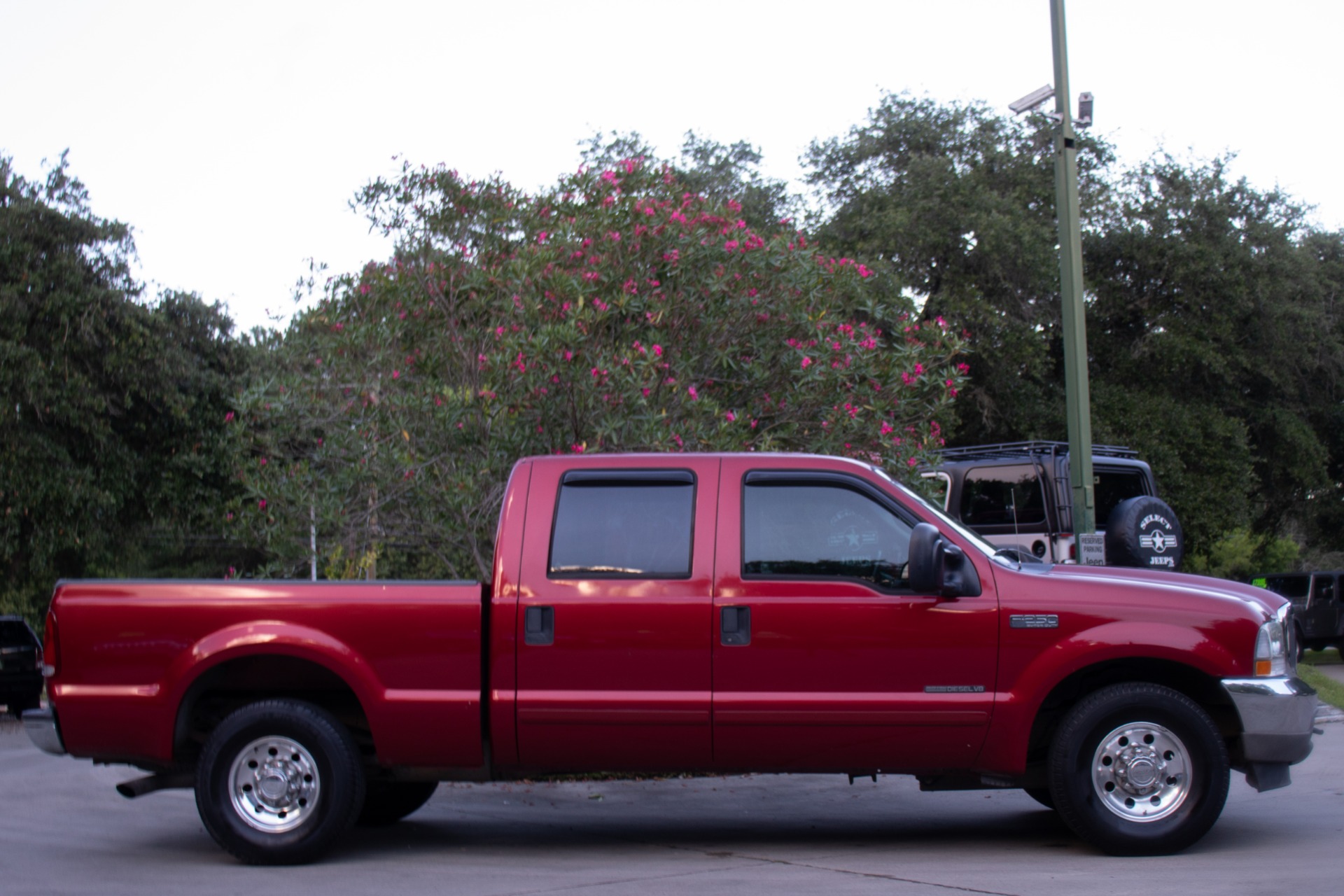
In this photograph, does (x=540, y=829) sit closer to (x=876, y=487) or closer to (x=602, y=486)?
(x=602, y=486)

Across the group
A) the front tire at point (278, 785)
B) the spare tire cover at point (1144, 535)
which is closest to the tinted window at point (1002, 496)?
the spare tire cover at point (1144, 535)

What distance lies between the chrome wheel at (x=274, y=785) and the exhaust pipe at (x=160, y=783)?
0.39 meters

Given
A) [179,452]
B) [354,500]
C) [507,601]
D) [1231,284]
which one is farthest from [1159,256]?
[507,601]

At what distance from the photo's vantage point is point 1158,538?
47.8ft

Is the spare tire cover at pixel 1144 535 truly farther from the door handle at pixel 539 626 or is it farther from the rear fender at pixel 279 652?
the rear fender at pixel 279 652

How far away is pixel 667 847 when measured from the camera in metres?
6.97

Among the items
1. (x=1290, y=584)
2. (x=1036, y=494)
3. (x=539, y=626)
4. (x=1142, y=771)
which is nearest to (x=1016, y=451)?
(x=1036, y=494)

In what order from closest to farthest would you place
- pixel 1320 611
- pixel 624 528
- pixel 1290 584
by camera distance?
pixel 624 528 < pixel 1320 611 < pixel 1290 584

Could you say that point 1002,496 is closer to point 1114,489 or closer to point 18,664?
point 1114,489

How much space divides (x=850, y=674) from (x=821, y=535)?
2.31 feet

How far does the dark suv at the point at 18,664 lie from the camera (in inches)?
567

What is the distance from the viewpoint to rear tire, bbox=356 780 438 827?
306 inches

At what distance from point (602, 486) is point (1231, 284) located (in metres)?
23.2

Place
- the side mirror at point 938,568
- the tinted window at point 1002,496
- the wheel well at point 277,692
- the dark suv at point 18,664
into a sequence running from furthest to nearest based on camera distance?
the tinted window at point 1002,496 → the dark suv at point 18,664 → the wheel well at point 277,692 → the side mirror at point 938,568
